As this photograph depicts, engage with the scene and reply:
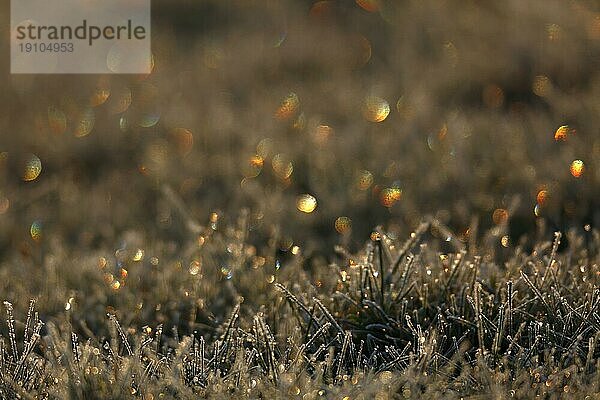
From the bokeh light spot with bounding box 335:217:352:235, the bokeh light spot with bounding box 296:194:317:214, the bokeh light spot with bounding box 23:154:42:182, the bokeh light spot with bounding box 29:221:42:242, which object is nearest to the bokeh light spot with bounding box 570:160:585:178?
the bokeh light spot with bounding box 335:217:352:235

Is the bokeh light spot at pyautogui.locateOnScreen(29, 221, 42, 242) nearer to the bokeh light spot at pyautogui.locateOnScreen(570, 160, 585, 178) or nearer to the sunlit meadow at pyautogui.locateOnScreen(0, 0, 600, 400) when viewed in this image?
the sunlit meadow at pyautogui.locateOnScreen(0, 0, 600, 400)

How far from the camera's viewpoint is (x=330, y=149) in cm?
404

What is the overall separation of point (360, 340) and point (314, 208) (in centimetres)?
123

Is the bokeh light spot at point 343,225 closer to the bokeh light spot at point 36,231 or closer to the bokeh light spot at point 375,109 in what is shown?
the bokeh light spot at point 375,109

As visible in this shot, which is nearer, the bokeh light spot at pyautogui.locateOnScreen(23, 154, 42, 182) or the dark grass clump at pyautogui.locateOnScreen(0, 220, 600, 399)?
the dark grass clump at pyautogui.locateOnScreen(0, 220, 600, 399)

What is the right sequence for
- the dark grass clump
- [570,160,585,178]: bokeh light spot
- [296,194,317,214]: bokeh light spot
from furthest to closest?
[296,194,317,214]: bokeh light spot < [570,160,585,178]: bokeh light spot < the dark grass clump

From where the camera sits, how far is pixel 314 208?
3.59 m

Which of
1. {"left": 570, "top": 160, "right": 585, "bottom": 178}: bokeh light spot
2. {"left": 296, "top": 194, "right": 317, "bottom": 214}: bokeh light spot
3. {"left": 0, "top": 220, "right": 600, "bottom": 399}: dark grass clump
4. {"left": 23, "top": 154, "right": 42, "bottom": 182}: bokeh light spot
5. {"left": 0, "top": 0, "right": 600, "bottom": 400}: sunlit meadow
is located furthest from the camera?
{"left": 23, "top": 154, "right": 42, "bottom": 182}: bokeh light spot

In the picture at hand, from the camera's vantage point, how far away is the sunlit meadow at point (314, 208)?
2150mm

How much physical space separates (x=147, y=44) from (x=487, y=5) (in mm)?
2225

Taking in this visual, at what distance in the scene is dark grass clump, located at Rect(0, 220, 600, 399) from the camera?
6.68ft

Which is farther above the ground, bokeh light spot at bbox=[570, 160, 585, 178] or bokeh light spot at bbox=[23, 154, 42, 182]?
bokeh light spot at bbox=[570, 160, 585, 178]

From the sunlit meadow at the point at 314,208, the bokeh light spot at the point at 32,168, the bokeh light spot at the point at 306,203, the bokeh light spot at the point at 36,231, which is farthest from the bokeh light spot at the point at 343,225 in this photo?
the bokeh light spot at the point at 32,168

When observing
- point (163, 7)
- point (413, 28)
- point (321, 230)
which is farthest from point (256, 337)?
point (163, 7)
